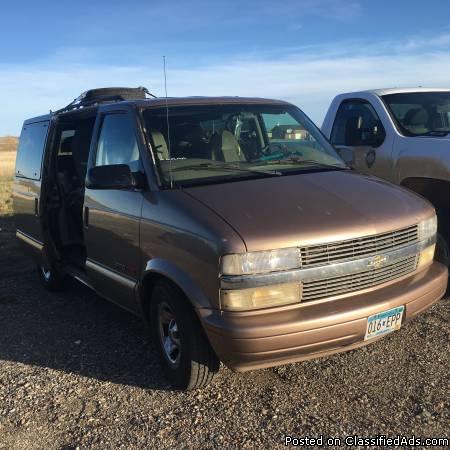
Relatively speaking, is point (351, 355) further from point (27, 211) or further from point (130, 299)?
point (27, 211)

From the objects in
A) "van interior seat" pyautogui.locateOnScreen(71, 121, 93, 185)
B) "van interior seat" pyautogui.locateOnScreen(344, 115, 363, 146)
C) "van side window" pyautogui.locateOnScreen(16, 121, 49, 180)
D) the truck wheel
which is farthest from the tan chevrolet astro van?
"van interior seat" pyautogui.locateOnScreen(344, 115, 363, 146)

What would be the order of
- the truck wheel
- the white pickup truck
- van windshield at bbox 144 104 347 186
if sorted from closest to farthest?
van windshield at bbox 144 104 347 186 < the truck wheel < the white pickup truck

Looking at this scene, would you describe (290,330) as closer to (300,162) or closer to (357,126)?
(300,162)

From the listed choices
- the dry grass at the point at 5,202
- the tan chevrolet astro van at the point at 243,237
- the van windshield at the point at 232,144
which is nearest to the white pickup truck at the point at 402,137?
the van windshield at the point at 232,144

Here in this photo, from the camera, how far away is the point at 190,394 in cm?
364

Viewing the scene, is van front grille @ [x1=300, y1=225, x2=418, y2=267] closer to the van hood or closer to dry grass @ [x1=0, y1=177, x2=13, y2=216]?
the van hood

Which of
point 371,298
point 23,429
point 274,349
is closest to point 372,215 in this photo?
point 371,298

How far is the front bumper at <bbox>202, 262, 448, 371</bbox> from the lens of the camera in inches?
120

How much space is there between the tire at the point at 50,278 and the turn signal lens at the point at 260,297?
130 inches

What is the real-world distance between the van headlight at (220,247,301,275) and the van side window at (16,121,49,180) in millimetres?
3451

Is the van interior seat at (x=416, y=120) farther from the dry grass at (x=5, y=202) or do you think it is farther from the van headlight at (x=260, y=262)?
the dry grass at (x=5, y=202)

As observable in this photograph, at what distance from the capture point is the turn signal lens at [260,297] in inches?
121

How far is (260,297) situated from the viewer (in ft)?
10.2

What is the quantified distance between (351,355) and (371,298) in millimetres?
908
